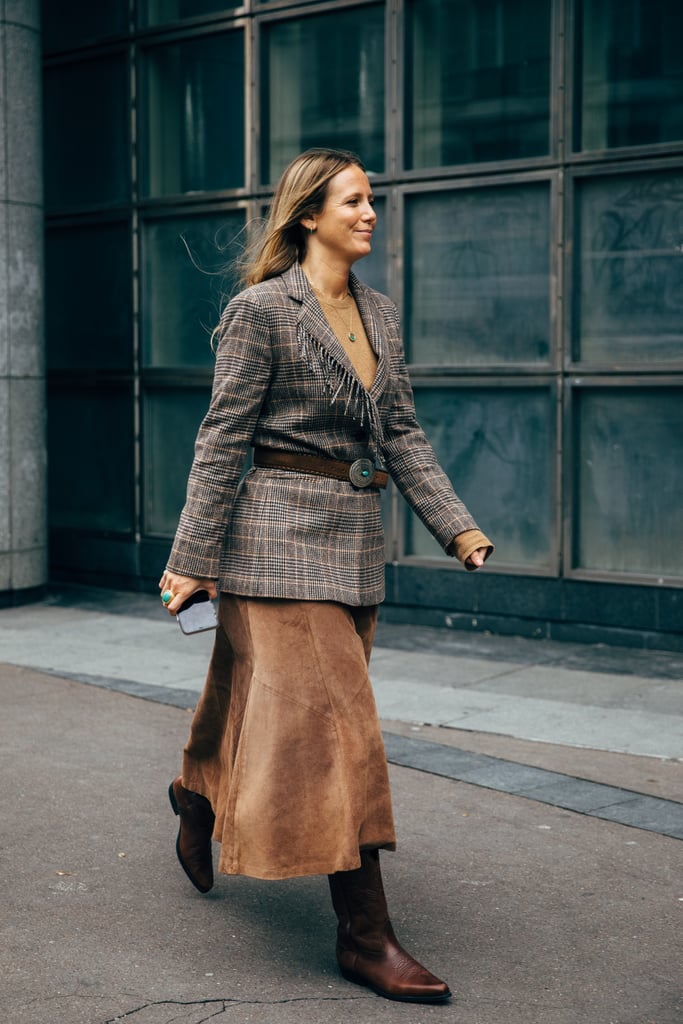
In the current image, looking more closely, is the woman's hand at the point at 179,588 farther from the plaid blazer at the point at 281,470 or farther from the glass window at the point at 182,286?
the glass window at the point at 182,286

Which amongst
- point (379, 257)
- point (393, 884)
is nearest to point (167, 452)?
point (379, 257)

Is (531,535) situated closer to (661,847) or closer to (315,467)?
(661,847)

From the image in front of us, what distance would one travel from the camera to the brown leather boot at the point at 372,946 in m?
3.79

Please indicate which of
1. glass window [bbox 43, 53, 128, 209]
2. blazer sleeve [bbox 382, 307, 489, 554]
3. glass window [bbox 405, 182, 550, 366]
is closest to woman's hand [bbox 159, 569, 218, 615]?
blazer sleeve [bbox 382, 307, 489, 554]

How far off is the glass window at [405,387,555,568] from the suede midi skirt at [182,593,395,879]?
198 inches

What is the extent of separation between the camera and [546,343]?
8.88 meters

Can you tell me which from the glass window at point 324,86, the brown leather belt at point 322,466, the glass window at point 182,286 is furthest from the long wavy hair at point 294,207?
the glass window at point 182,286

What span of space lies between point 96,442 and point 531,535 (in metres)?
3.89

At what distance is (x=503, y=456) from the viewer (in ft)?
29.8

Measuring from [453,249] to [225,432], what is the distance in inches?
217

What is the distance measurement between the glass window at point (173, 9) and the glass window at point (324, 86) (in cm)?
51

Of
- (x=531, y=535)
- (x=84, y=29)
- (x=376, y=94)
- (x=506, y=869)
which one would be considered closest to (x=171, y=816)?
(x=506, y=869)

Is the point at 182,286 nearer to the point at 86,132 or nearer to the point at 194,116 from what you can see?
the point at 194,116

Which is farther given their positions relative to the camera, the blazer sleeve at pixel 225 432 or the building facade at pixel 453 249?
the building facade at pixel 453 249
